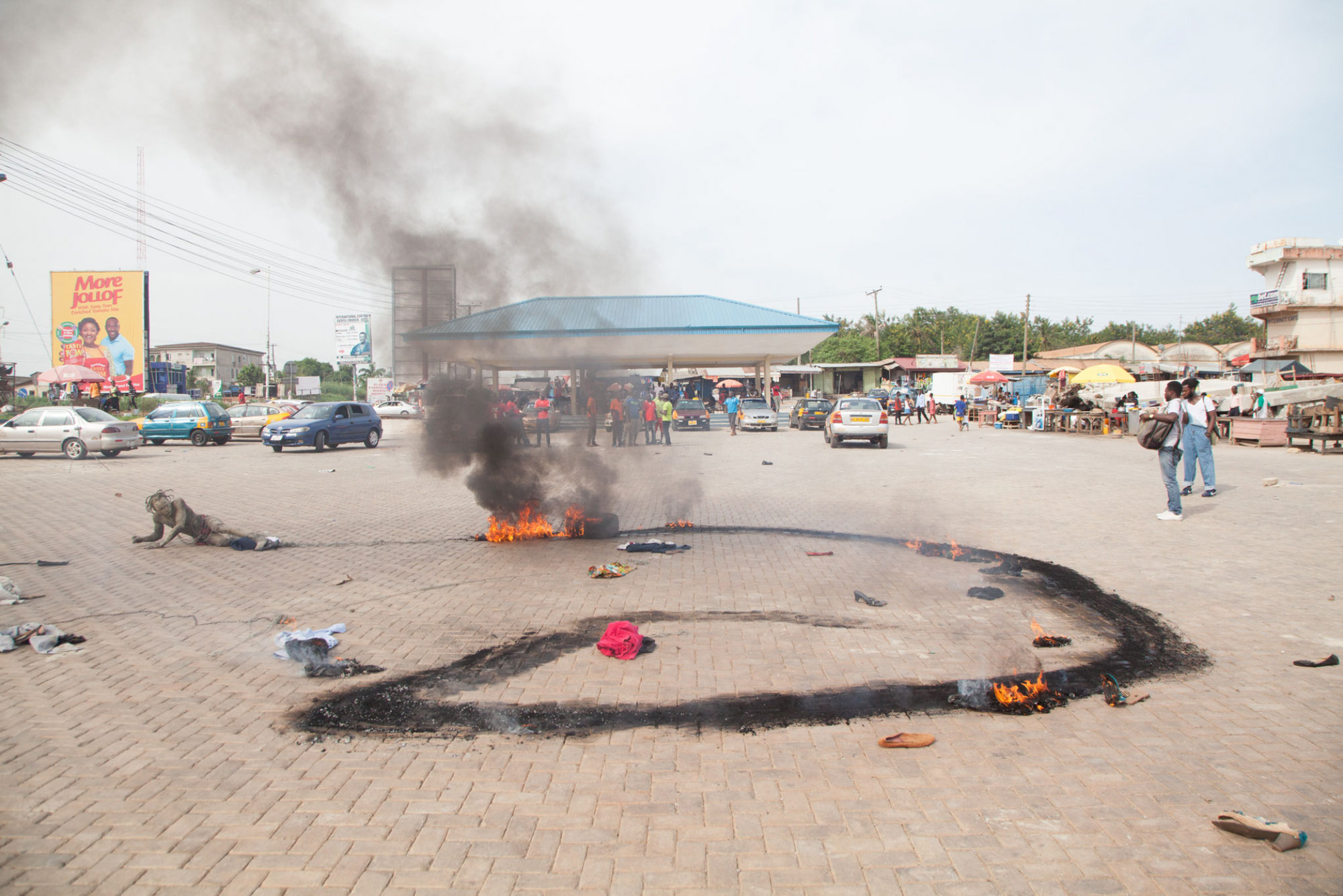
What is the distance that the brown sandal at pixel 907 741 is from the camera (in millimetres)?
3703

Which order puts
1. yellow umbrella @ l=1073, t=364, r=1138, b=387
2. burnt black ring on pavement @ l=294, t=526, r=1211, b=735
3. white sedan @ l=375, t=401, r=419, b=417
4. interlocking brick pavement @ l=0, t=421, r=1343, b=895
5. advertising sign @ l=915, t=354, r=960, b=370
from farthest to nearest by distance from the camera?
advertising sign @ l=915, t=354, r=960, b=370 → white sedan @ l=375, t=401, r=419, b=417 → yellow umbrella @ l=1073, t=364, r=1138, b=387 → burnt black ring on pavement @ l=294, t=526, r=1211, b=735 → interlocking brick pavement @ l=0, t=421, r=1343, b=895

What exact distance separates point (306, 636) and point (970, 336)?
263 feet

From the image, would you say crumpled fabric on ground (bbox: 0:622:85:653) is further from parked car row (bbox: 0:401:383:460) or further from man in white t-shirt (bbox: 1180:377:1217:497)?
parked car row (bbox: 0:401:383:460)

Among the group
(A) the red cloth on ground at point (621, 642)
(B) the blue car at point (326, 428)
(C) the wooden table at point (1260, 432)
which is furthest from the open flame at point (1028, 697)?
(B) the blue car at point (326, 428)

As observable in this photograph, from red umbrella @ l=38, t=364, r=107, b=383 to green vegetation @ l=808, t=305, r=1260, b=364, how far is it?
58.9m

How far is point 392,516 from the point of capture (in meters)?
10.6

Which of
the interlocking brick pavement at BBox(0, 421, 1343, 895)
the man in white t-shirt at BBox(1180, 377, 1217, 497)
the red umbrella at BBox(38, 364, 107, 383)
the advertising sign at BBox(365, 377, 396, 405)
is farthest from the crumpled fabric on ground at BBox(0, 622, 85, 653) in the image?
the advertising sign at BBox(365, 377, 396, 405)

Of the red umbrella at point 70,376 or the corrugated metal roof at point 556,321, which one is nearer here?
the corrugated metal roof at point 556,321

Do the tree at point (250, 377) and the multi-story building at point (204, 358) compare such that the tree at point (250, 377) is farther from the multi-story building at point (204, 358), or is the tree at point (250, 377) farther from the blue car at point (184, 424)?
the blue car at point (184, 424)

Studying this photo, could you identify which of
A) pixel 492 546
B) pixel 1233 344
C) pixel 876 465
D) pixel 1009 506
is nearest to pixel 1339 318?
pixel 1233 344

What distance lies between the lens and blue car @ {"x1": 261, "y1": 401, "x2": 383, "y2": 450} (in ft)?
73.7

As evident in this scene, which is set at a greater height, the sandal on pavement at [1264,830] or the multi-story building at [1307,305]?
the multi-story building at [1307,305]

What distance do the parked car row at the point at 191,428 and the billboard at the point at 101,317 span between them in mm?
18369

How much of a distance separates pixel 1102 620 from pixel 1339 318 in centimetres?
5470
